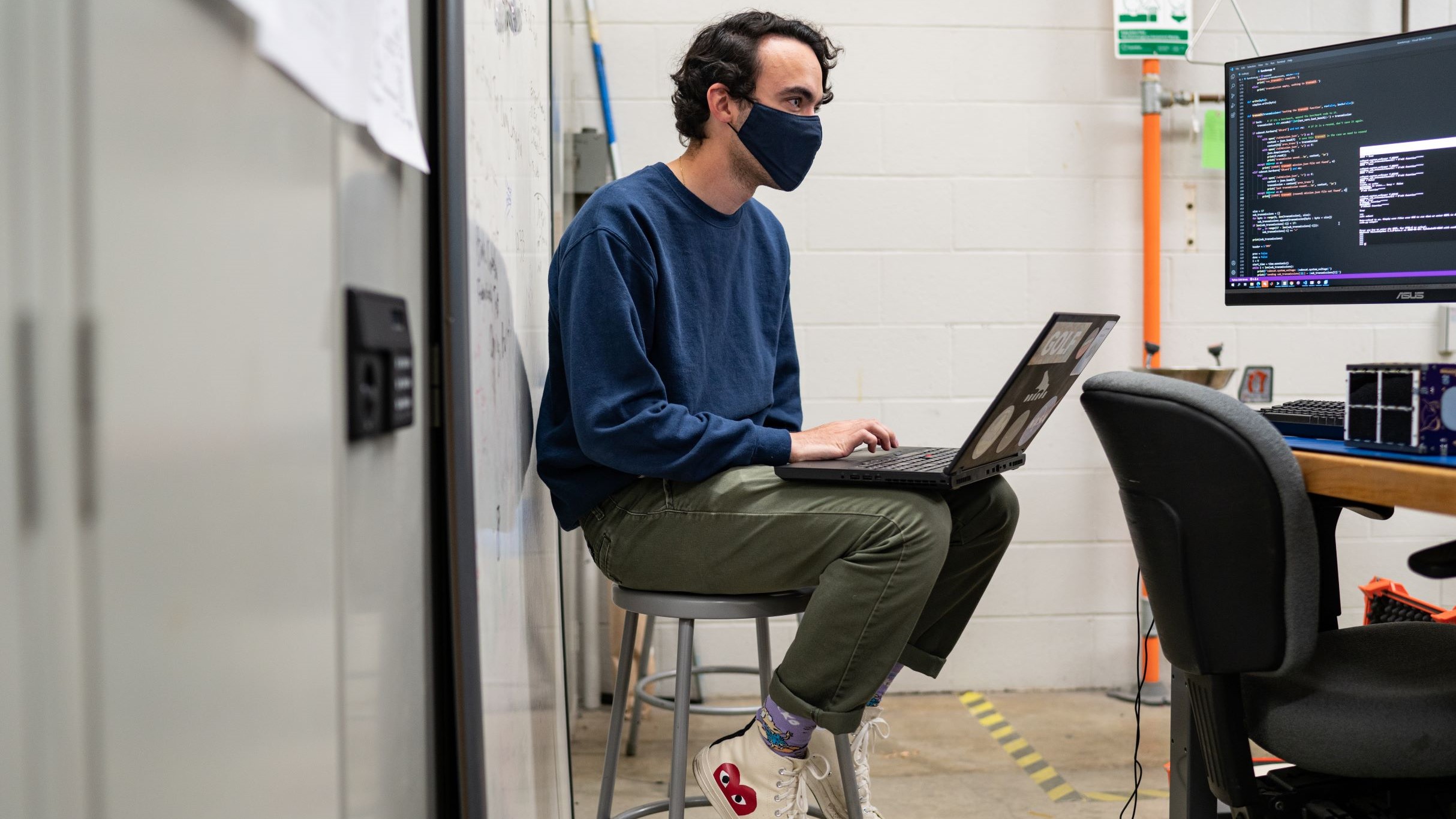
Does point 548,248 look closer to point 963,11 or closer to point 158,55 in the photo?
point 158,55

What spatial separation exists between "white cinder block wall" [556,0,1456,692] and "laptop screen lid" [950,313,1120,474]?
44.5 inches

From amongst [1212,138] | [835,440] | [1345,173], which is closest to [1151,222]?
[1212,138]

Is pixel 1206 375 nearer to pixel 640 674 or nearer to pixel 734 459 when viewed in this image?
pixel 734 459

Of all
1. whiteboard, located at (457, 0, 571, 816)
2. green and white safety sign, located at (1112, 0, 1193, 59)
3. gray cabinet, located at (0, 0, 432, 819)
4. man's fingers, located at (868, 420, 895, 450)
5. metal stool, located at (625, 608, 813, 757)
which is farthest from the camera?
green and white safety sign, located at (1112, 0, 1193, 59)

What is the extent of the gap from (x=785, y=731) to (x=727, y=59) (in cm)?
102

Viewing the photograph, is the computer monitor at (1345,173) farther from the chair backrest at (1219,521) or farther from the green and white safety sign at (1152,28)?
the green and white safety sign at (1152,28)

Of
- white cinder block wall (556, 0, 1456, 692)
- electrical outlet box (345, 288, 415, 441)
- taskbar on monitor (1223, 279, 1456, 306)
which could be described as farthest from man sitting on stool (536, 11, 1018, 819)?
white cinder block wall (556, 0, 1456, 692)

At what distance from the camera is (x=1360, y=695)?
3.32 feet

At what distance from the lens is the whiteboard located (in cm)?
90

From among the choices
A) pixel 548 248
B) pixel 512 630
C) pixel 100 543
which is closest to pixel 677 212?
pixel 548 248

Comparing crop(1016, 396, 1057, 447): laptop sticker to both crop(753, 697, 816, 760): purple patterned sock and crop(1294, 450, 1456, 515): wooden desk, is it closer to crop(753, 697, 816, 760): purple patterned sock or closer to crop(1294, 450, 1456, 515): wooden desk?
crop(1294, 450, 1456, 515): wooden desk

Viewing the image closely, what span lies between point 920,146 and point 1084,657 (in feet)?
4.59

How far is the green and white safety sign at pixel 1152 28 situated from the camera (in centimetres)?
249

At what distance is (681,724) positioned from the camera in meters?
1.35
